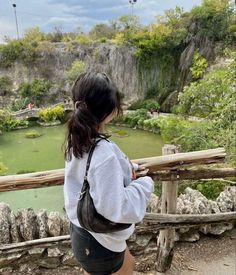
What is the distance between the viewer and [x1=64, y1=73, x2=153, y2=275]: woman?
2.85ft

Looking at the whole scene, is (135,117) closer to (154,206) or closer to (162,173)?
(154,206)

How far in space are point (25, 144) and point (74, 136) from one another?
10.5m

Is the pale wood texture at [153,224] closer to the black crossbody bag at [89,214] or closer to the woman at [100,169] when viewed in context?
the woman at [100,169]

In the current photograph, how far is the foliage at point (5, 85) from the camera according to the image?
15.2m

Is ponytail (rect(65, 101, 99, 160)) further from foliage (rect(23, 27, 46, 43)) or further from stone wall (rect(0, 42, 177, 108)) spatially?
foliage (rect(23, 27, 46, 43))

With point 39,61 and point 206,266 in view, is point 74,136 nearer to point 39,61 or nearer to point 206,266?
point 206,266

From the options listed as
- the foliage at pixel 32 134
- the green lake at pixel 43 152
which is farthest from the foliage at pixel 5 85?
the foliage at pixel 32 134

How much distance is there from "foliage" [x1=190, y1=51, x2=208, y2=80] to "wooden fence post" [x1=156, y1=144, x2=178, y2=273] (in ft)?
38.8

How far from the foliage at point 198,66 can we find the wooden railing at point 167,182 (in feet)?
38.4

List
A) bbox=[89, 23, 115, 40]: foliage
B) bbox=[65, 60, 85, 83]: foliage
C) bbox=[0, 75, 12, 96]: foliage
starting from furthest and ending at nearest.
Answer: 1. bbox=[89, 23, 115, 40]: foliage
2. bbox=[0, 75, 12, 96]: foliage
3. bbox=[65, 60, 85, 83]: foliage

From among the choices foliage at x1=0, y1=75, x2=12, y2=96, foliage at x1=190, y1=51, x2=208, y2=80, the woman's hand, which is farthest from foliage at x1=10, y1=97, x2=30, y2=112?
the woman's hand

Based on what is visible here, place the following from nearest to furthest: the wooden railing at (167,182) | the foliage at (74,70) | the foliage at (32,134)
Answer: the wooden railing at (167,182)
the foliage at (32,134)
the foliage at (74,70)

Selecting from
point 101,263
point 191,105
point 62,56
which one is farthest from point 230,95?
point 62,56

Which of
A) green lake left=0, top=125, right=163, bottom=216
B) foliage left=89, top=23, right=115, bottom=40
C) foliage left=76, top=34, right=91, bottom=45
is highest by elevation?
foliage left=89, top=23, right=115, bottom=40
